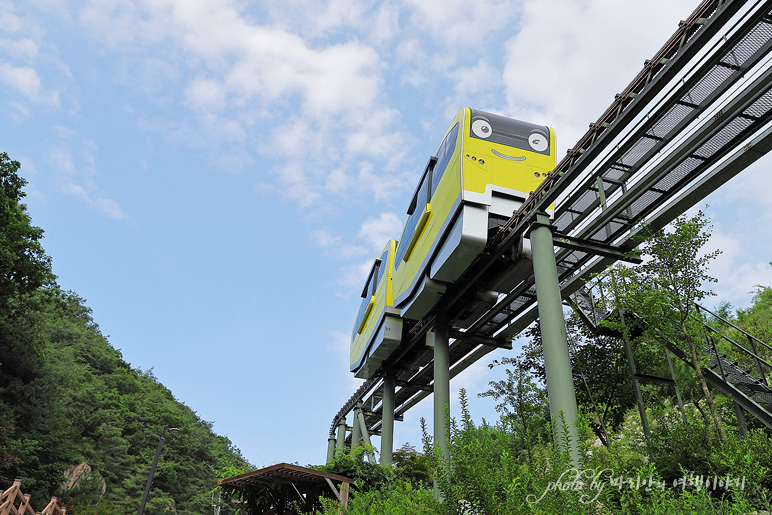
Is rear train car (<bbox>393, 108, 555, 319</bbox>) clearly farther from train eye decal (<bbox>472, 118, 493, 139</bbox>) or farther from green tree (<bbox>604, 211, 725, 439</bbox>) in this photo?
green tree (<bbox>604, 211, 725, 439</bbox>)

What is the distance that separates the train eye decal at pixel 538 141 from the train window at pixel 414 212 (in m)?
3.38

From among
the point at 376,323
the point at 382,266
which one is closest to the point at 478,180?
the point at 376,323

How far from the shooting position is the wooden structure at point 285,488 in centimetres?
1380

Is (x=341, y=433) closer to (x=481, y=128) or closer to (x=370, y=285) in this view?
(x=370, y=285)

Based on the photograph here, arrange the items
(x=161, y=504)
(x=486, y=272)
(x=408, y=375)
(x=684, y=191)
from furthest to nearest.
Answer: (x=161, y=504), (x=408, y=375), (x=486, y=272), (x=684, y=191)

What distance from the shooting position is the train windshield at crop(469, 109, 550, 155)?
40.3 feet

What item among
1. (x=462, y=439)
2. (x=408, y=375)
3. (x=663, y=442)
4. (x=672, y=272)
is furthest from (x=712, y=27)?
(x=408, y=375)

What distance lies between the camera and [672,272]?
36.9 ft

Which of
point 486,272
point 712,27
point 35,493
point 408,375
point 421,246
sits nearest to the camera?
point 712,27

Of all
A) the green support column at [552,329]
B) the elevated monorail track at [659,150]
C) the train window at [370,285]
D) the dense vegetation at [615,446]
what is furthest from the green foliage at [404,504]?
the train window at [370,285]

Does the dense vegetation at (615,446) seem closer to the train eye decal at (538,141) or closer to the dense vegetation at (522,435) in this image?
the dense vegetation at (522,435)

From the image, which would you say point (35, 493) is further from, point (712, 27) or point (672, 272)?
point (712, 27)

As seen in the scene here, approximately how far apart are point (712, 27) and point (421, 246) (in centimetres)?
838

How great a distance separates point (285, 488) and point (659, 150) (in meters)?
13.0
